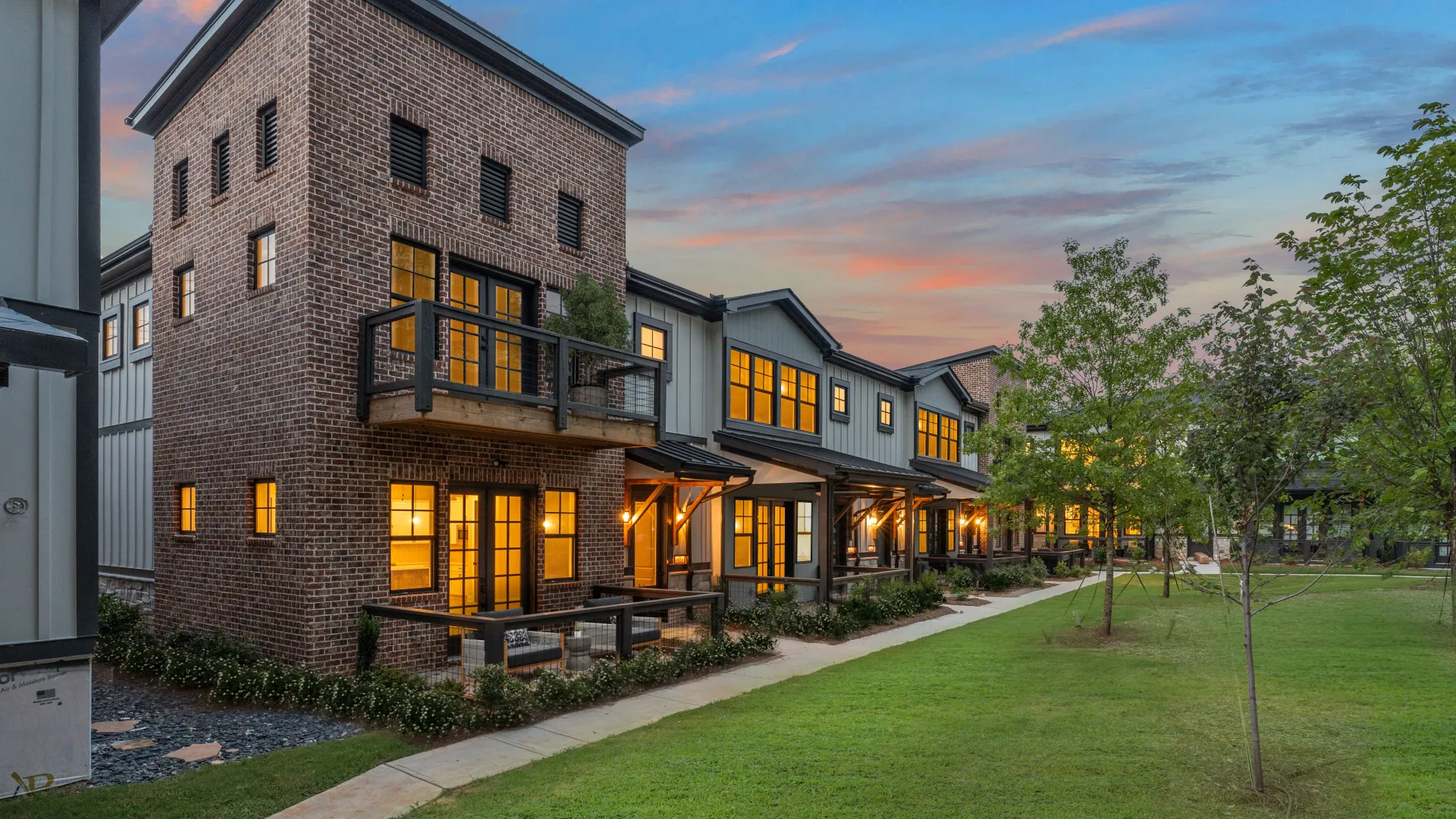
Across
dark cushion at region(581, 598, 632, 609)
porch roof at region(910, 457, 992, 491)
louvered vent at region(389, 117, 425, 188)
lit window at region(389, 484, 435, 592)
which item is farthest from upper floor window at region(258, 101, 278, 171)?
porch roof at region(910, 457, 992, 491)

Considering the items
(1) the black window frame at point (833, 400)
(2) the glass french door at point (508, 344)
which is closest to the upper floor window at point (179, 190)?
(2) the glass french door at point (508, 344)

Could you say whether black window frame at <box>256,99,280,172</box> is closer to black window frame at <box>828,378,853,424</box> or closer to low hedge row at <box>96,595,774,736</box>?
low hedge row at <box>96,595,774,736</box>

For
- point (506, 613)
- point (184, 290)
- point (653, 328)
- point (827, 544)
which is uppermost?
point (184, 290)

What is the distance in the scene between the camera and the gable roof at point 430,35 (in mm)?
11344

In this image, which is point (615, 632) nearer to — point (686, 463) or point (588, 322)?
point (686, 463)

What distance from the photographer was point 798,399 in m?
21.1

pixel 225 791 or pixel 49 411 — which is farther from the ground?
pixel 49 411

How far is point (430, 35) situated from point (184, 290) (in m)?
5.53

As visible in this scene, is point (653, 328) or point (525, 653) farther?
point (653, 328)

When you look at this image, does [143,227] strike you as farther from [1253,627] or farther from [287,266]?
[1253,627]

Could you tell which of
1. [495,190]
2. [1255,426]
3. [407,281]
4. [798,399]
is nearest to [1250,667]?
[1255,426]

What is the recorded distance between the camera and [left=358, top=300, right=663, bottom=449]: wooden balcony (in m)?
9.89

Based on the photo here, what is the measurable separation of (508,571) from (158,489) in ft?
18.2

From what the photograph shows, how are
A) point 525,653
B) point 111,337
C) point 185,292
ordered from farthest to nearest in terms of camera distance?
1. point 111,337
2. point 185,292
3. point 525,653
